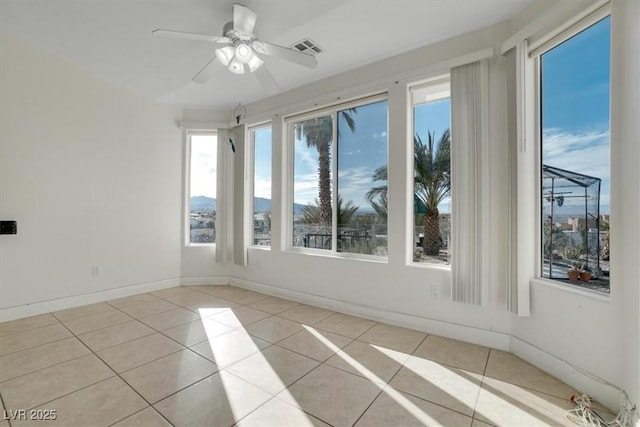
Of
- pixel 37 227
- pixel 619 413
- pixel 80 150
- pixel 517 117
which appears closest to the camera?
pixel 619 413

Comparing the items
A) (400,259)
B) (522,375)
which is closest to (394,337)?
(400,259)

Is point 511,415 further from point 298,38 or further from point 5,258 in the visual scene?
point 5,258

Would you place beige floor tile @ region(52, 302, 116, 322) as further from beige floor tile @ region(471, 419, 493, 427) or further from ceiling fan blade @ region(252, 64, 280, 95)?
beige floor tile @ region(471, 419, 493, 427)

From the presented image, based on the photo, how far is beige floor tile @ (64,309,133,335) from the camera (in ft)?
9.07

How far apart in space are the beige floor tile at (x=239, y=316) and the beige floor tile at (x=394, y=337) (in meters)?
1.18

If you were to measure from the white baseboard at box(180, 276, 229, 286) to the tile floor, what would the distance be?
1429 millimetres

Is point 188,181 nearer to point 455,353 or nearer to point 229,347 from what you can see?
point 229,347

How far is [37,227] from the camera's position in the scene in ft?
10.1

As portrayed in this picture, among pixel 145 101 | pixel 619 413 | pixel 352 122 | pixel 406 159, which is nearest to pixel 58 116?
pixel 145 101

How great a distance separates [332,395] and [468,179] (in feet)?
6.63

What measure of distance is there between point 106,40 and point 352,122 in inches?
105

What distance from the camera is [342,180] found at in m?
3.54

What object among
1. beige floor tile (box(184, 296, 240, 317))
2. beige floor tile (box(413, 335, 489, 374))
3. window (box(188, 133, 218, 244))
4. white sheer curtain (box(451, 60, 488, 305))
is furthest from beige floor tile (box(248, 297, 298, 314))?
white sheer curtain (box(451, 60, 488, 305))

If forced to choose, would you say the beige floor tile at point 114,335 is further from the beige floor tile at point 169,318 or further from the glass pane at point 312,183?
the glass pane at point 312,183
